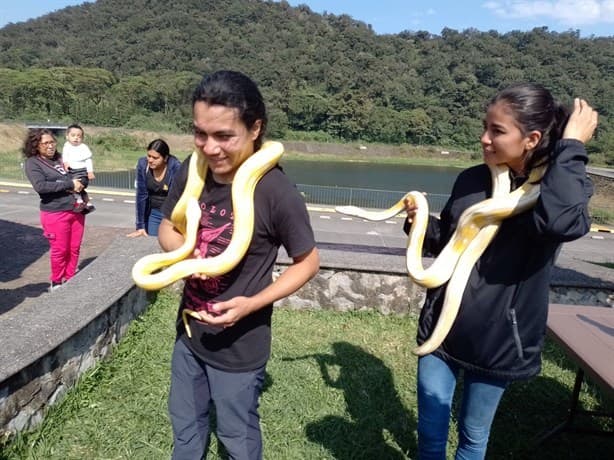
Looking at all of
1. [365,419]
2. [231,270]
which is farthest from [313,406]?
[231,270]

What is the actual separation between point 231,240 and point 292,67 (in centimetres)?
11074

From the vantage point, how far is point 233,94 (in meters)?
1.77

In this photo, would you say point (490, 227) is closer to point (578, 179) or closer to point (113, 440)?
point (578, 179)

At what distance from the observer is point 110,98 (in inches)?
2876

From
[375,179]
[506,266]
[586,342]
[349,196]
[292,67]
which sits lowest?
[375,179]

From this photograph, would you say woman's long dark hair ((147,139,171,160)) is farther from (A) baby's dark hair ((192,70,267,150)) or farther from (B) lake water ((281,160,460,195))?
(B) lake water ((281,160,460,195))

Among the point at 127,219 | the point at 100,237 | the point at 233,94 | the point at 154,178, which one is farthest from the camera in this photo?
the point at 127,219

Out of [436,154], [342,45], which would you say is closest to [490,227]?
[436,154]

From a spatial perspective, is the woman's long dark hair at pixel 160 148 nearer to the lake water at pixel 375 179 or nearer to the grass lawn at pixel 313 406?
the grass lawn at pixel 313 406

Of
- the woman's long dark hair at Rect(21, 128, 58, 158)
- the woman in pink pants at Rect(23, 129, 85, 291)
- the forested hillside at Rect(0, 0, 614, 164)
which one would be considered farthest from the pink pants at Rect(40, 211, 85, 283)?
the forested hillside at Rect(0, 0, 614, 164)

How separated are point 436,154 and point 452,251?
2875 inches

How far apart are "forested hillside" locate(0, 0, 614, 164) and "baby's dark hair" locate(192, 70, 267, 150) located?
43.8 m

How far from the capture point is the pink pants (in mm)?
5094

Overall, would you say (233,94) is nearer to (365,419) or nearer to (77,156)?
(365,419)
